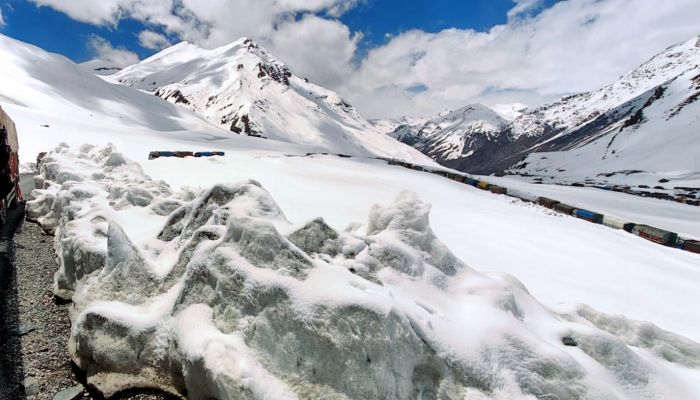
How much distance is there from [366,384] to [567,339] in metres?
3.89

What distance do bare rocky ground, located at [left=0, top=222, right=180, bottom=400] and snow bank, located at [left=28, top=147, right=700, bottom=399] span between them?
0.34 metres

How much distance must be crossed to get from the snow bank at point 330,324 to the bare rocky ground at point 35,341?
34 cm

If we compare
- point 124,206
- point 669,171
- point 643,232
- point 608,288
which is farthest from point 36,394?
point 669,171

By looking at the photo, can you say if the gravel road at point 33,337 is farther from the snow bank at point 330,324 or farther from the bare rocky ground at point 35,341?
the snow bank at point 330,324

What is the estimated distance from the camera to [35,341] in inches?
287

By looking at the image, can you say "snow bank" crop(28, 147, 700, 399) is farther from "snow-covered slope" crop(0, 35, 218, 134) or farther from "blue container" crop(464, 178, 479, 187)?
"snow-covered slope" crop(0, 35, 218, 134)

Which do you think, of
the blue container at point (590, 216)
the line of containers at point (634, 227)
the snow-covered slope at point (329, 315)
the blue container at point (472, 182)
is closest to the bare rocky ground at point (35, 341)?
the snow-covered slope at point (329, 315)

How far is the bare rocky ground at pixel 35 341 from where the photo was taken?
6105mm

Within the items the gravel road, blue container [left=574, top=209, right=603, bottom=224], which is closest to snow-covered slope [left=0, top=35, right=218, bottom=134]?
the gravel road

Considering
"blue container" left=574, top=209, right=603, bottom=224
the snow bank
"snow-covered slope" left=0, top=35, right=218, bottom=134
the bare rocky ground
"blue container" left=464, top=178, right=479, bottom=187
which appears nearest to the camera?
the snow bank

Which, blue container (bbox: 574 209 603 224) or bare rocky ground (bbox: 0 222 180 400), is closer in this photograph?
bare rocky ground (bbox: 0 222 180 400)

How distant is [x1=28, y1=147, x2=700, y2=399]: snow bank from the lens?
5.26m

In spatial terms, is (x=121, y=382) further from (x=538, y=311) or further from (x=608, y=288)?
(x=608, y=288)

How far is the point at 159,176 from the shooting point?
2759 centimetres
